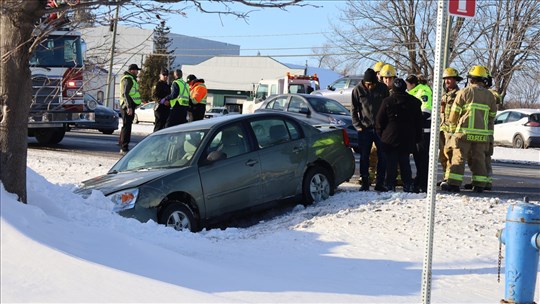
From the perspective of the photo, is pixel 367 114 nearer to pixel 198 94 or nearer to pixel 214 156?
pixel 214 156

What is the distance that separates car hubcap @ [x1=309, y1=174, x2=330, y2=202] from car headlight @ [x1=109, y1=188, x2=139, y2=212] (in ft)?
9.23

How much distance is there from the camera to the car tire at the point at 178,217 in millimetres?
9609

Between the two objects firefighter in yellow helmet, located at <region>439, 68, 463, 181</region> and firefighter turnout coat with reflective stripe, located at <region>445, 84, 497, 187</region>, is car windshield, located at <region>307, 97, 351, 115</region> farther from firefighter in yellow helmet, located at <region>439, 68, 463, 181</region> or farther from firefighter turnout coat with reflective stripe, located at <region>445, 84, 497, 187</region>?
firefighter turnout coat with reflective stripe, located at <region>445, 84, 497, 187</region>

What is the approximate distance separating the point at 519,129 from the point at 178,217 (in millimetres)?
22801

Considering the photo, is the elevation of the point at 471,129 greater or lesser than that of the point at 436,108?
lesser

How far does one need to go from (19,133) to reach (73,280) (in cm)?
192

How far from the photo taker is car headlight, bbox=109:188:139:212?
9.45m


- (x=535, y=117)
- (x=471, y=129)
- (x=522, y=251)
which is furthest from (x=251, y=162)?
(x=535, y=117)

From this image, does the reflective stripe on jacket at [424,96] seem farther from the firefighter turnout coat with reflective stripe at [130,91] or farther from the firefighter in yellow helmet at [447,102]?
the firefighter turnout coat with reflective stripe at [130,91]

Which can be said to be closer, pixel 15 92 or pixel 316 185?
pixel 15 92

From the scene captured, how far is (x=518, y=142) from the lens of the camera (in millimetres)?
30391

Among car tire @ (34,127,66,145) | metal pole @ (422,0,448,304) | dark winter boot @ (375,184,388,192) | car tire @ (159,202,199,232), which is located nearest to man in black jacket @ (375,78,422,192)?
dark winter boot @ (375,184,388,192)

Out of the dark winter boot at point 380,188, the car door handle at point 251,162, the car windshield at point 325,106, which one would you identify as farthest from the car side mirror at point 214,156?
the car windshield at point 325,106

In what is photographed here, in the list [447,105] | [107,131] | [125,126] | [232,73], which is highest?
[232,73]
